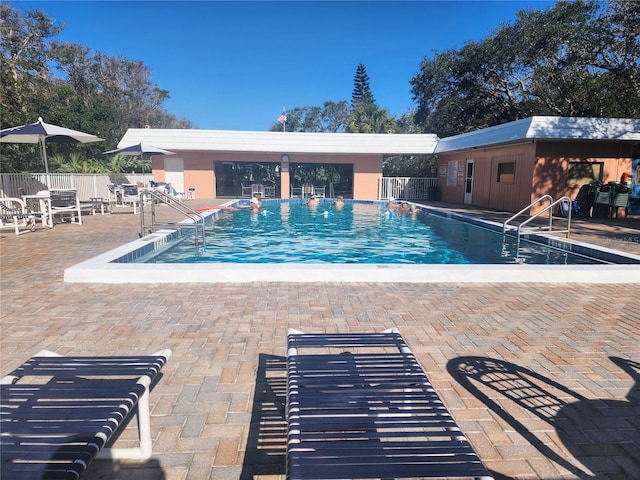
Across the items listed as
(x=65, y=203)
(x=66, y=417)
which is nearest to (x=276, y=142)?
(x=65, y=203)

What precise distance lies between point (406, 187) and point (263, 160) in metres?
7.82

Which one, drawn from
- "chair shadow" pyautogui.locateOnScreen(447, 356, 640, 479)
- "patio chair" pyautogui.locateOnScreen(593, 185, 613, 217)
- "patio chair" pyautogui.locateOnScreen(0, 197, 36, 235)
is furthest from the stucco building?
"chair shadow" pyautogui.locateOnScreen(447, 356, 640, 479)

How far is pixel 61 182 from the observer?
48.8ft

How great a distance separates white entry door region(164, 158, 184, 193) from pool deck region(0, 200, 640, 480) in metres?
15.8

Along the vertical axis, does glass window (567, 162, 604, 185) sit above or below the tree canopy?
below

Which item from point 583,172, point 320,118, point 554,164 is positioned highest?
point 320,118

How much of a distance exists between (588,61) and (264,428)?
21846 millimetres

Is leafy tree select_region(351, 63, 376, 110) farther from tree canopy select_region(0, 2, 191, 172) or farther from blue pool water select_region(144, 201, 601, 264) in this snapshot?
blue pool water select_region(144, 201, 601, 264)

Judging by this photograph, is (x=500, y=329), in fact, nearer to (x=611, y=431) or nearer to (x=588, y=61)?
(x=611, y=431)

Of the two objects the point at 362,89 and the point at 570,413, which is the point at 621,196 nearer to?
the point at 570,413

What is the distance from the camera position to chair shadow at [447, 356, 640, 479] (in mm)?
2002

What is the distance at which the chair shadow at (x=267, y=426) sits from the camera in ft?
6.40

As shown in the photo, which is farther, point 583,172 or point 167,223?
point 583,172

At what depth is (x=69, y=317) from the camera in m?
3.84
